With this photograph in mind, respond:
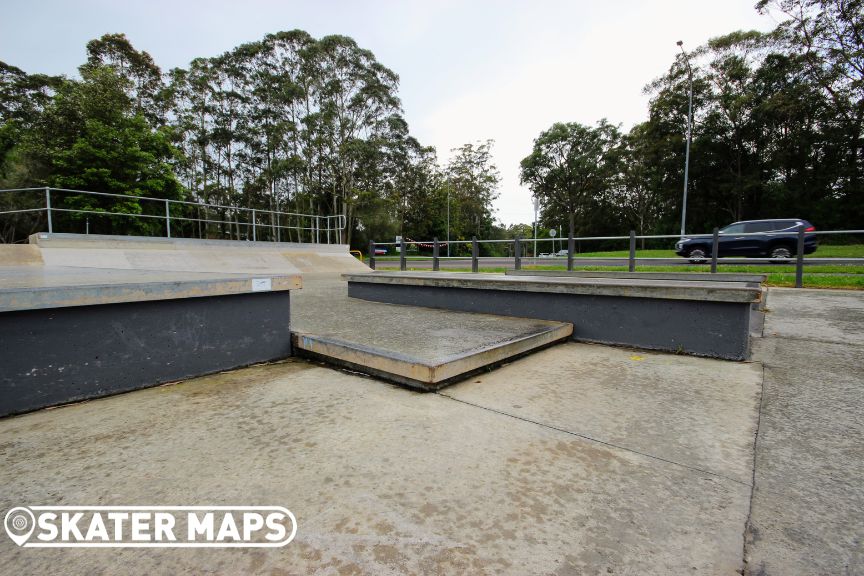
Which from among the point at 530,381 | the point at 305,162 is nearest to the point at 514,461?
the point at 530,381

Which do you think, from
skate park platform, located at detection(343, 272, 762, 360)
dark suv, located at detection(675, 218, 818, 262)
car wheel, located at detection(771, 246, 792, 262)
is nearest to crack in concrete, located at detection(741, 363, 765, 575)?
skate park platform, located at detection(343, 272, 762, 360)

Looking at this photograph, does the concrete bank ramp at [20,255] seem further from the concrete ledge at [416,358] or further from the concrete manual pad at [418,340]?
the concrete ledge at [416,358]

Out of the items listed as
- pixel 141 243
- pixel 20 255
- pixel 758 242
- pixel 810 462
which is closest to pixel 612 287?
pixel 810 462

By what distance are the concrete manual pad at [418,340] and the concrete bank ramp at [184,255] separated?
4068 mm

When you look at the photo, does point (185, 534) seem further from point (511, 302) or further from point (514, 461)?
point (511, 302)

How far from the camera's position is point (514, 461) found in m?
1.61

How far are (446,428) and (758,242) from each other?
14937mm

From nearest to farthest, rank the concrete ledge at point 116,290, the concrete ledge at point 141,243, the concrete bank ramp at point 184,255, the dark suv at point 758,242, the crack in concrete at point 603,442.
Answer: the crack in concrete at point 603,442, the concrete ledge at point 116,290, the concrete bank ramp at point 184,255, the concrete ledge at point 141,243, the dark suv at point 758,242

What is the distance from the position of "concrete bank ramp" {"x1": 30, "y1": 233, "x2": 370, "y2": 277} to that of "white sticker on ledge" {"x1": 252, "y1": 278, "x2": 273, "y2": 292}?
4.28 metres

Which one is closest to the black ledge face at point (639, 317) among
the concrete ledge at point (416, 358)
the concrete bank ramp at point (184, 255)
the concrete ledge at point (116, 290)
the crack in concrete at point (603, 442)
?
the concrete ledge at point (416, 358)

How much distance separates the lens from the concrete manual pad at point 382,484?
109cm

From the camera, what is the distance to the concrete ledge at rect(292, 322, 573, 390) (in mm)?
2387

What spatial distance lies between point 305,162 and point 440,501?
1190 inches
